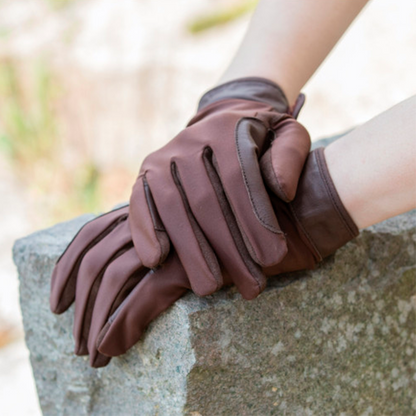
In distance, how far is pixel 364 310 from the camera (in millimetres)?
914

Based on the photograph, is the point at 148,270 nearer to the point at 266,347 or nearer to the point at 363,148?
the point at 266,347

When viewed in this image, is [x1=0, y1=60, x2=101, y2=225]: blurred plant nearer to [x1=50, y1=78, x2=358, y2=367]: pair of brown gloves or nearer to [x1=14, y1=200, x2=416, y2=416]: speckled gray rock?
[x1=14, y1=200, x2=416, y2=416]: speckled gray rock

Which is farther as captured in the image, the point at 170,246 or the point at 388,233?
the point at 388,233

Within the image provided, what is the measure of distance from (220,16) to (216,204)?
3610 mm

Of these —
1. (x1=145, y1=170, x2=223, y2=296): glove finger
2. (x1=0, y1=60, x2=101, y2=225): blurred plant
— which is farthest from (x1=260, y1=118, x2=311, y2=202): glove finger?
(x1=0, y1=60, x2=101, y2=225): blurred plant

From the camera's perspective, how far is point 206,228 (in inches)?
29.1

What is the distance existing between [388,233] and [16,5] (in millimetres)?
4606

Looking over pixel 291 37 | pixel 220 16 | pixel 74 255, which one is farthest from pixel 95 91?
pixel 74 255

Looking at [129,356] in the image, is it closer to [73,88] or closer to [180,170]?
[180,170]

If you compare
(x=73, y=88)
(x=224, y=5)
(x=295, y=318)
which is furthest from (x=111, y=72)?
(x=295, y=318)

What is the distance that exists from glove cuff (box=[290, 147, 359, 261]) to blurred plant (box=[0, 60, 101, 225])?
11.3 feet

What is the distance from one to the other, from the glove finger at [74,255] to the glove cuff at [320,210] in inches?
11.4

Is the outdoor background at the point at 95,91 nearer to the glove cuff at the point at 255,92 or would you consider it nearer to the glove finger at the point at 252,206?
the glove cuff at the point at 255,92

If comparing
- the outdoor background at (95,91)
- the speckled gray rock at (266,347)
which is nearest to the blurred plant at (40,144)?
the outdoor background at (95,91)
